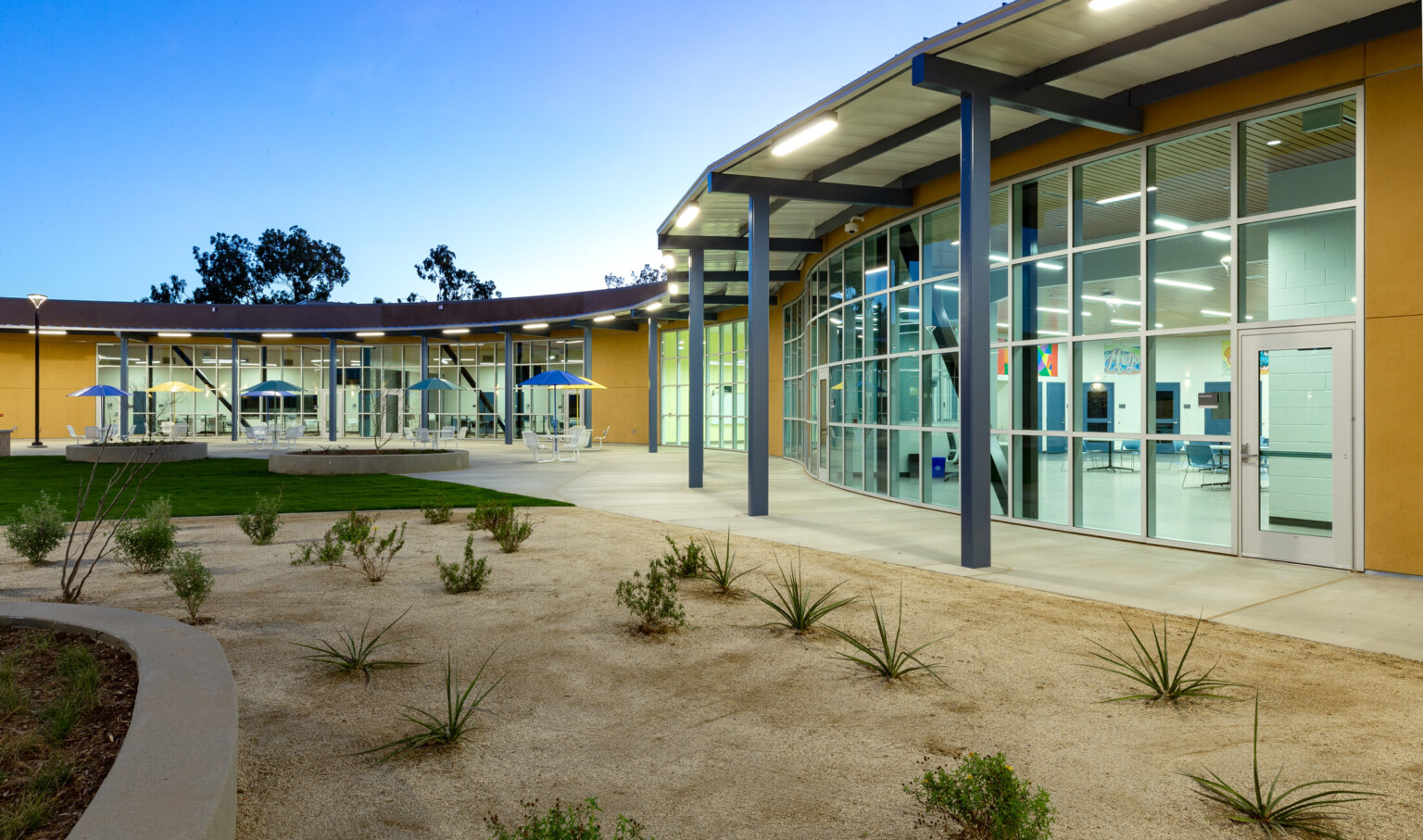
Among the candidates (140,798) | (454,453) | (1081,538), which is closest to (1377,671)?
→ (1081,538)

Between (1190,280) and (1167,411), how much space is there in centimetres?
144

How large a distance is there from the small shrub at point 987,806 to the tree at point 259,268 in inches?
3362

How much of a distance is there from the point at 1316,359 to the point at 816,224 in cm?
930

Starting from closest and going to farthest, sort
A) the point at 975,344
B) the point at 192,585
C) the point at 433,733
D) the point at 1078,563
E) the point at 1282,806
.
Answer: the point at 1282,806
the point at 433,733
the point at 192,585
the point at 975,344
the point at 1078,563

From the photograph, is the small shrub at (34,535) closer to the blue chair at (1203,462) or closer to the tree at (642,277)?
the blue chair at (1203,462)

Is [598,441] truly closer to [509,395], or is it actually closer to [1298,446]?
[509,395]

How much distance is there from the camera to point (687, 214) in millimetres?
12789

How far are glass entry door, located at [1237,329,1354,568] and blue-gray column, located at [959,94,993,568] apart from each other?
2.89 meters

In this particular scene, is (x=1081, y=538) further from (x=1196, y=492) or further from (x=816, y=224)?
(x=816, y=224)

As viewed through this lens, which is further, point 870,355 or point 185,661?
point 870,355

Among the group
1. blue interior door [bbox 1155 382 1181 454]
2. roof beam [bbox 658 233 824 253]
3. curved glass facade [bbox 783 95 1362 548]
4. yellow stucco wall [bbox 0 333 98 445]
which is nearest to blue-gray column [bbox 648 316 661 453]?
roof beam [bbox 658 233 824 253]

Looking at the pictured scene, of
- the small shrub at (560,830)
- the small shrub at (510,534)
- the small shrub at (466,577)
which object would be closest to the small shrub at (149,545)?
the small shrub at (466,577)

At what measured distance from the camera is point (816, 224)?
15.8 metres

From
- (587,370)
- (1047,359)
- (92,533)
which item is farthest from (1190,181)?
(587,370)
